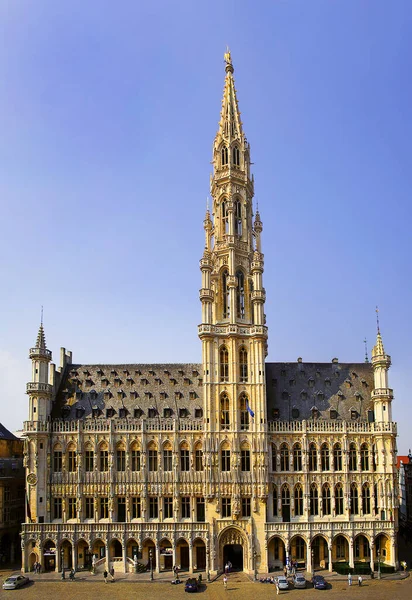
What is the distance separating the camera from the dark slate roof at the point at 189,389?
93.2 meters

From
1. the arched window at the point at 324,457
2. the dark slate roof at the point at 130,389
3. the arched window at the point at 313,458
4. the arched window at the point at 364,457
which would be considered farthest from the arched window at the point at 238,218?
the arched window at the point at 364,457

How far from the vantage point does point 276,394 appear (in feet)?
311

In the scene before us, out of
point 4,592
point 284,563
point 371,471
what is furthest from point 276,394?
point 4,592

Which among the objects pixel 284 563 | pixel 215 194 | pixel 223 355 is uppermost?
pixel 215 194

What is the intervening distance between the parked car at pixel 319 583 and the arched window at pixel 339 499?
13661 millimetres

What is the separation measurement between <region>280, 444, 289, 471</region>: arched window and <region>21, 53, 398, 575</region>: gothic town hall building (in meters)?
0.21

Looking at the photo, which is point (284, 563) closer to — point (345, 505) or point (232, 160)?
point (345, 505)

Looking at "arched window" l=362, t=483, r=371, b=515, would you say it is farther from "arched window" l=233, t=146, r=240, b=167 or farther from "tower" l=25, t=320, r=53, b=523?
"arched window" l=233, t=146, r=240, b=167

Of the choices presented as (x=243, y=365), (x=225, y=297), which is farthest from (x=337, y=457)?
(x=225, y=297)

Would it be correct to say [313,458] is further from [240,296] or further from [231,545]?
[240,296]

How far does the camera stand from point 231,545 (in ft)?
290

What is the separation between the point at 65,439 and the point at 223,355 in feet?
87.2

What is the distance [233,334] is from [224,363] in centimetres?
462

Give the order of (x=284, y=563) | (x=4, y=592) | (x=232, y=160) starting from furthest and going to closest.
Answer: (x=232, y=160), (x=284, y=563), (x=4, y=592)
